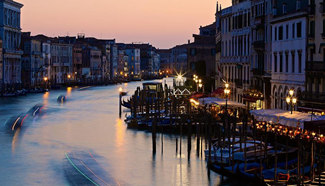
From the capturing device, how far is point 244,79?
104 ft

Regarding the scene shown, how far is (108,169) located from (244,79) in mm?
12483

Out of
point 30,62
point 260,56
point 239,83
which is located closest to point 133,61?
point 30,62

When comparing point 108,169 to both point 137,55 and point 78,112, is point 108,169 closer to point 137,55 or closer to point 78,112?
point 78,112

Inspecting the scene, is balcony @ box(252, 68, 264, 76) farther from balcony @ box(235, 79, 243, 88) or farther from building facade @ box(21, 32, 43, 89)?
building facade @ box(21, 32, 43, 89)

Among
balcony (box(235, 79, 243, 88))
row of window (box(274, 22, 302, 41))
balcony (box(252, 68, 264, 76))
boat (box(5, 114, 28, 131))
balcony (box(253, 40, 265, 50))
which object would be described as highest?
row of window (box(274, 22, 302, 41))

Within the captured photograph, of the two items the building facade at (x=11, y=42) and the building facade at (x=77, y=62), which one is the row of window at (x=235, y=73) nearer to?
the building facade at (x=11, y=42)

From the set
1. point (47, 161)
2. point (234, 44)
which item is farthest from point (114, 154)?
point (234, 44)

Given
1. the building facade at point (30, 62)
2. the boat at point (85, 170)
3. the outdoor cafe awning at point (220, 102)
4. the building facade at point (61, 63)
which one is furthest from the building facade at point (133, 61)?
the boat at point (85, 170)

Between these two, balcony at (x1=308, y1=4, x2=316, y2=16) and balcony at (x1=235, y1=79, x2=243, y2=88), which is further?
balcony at (x1=235, y1=79, x2=243, y2=88)

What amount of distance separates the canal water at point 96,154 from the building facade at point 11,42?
91.0 feet

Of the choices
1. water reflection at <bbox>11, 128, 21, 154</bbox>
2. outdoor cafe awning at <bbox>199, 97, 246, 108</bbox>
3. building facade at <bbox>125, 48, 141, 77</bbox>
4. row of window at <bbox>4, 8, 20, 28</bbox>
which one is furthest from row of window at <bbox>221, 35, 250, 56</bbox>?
building facade at <bbox>125, 48, 141, 77</bbox>

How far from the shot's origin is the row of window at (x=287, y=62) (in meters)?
23.4

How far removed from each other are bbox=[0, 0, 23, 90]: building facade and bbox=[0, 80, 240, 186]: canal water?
91.0ft

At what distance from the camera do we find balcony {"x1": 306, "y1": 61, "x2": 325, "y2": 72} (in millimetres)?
21297
